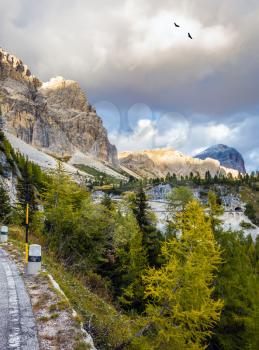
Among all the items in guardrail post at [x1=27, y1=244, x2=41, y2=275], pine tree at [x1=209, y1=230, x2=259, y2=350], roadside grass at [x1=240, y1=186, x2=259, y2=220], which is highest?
roadside grass at [x1=240, y1=186, x2=259, y2=220]

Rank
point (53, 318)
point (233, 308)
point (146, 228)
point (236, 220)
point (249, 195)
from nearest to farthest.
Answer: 1. point (53, 318)
2. point (233, 308)
3. point (146, 228)
4. point (236, 220)
5. point (249, 195)

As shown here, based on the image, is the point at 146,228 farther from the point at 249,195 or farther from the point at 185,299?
the point at 249,195

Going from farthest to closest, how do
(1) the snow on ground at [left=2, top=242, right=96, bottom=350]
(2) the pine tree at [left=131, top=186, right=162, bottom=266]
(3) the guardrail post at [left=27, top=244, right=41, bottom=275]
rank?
(2) the pine tree at [left=131, top=186, right=162, bottom=266] → (3) the guardrail post at [left=27, top=244, right=41, bottom=275] → (1) the snow on ground at [left=2, top=242, right=96, bottom=350]

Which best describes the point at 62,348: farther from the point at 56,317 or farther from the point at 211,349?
the point at 211,349

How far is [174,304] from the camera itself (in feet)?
40.6

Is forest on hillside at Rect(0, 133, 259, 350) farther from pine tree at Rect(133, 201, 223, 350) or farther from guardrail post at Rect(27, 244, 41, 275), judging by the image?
guardrail post at Rect(27, 244, 41, 275)

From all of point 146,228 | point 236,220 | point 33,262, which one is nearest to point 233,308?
point 146,228

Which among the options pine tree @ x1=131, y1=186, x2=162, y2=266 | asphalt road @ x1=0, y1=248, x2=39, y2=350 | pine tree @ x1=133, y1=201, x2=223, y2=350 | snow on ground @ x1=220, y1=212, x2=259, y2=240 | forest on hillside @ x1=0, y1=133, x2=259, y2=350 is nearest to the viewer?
asphalt road @ x1=0, y1=248, x2=39, y2=350

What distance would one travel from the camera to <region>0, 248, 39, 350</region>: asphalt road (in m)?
6.45

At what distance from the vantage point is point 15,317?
7.66 meters

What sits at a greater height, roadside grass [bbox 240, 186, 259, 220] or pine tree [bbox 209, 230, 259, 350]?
roadside grass [bbox 240, 186, 259, 220]

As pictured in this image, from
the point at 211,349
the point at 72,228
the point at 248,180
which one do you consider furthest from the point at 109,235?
the point at 248,180

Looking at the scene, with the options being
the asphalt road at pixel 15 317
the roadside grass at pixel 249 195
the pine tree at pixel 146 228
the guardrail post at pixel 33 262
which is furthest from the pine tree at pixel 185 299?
the roadside grass at pixel 249 195

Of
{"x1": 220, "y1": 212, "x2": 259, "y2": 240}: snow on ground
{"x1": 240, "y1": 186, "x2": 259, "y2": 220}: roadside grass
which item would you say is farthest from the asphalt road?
{"x1": 240, "y1": 186, "x2": 259, "y2": 220}: roadside grass
